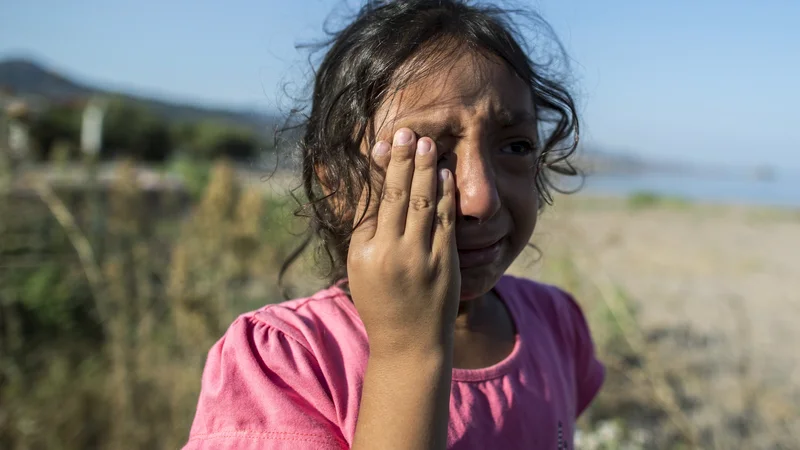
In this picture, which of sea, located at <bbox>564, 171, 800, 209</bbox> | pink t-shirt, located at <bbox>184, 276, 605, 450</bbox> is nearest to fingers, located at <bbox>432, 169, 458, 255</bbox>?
pink t-shirt, located at <bbox>184, 276, 605, 450</bbox>

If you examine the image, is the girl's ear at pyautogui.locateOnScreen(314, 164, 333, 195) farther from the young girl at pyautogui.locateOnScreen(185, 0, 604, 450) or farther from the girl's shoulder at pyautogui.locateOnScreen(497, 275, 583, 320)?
the girl's shoulder at pyautogui.locateOnScreen(497, 275, 583, 320)

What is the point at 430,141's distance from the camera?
984mm

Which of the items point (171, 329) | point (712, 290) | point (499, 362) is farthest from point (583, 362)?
point (712, 290)

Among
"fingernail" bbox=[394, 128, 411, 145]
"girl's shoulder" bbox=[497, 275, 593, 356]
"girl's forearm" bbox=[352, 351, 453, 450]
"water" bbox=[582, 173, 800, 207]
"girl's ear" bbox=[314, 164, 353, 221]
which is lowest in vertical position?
"water" bbox=[582, 173, 800, 207]

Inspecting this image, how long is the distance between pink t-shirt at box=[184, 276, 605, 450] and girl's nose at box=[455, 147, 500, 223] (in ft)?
0.98

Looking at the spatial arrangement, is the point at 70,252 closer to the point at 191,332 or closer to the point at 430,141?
the point at 191,332

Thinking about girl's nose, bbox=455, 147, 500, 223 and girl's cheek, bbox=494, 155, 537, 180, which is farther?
girl's cheek, bbox=494, 155, 537, 180

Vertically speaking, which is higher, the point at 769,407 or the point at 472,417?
the point at 472,417

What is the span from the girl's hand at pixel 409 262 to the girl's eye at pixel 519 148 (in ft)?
0.67

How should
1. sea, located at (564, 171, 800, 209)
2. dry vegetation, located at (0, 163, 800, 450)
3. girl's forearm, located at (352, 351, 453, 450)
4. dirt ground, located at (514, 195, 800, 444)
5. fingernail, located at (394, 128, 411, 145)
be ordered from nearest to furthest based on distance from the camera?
1. girl's forearm, located at (352, 351, 453, 450)
2. fingernail, located at (394, 128, 411, 145)
3. dry vegetation, located at (0, 163, 800, 450)
4. dirt ground, located at (514, 195, 800, 444)
5. sea, located at (564, 171, 800, 209)

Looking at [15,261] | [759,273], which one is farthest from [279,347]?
[759,273]

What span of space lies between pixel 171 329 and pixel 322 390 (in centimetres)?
232

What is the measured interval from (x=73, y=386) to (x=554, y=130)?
8.57 feet

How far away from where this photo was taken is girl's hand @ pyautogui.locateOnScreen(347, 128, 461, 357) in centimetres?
92
